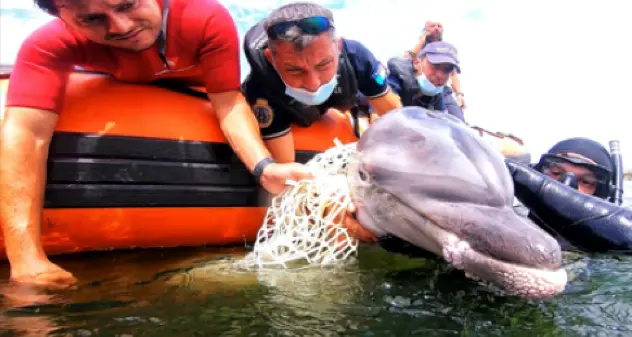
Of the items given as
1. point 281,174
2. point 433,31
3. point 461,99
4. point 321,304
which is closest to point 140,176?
point 281,174

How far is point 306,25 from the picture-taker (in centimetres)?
327

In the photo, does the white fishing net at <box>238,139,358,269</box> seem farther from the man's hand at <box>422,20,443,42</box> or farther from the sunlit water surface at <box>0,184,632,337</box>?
the man's hand at <box>422,20,443,42</box>

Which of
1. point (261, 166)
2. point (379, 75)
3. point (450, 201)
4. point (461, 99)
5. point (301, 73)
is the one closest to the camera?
point (450, 201)

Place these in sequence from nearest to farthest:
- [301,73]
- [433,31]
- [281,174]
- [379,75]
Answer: [281,174]
[301,73]
[379,75]
[433,31]

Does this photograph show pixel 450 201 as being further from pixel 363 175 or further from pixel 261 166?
pixel 261 166

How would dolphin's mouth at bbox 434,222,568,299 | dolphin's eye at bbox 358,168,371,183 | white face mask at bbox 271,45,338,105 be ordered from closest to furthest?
1. dolphin's mouth at bbox 434,222,568,299
2. dolphin's eye at bbox 358,168,371,183
3. white face mask at bbox 271,45,338,105

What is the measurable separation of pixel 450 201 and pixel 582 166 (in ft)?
7.15

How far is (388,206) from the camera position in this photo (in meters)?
2.47

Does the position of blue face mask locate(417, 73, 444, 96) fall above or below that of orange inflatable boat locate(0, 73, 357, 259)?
above

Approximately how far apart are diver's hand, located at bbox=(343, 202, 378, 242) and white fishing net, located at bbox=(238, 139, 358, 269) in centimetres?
3

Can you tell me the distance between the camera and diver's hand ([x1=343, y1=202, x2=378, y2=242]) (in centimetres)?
275

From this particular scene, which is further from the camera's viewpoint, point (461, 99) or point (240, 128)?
point (461, 99)

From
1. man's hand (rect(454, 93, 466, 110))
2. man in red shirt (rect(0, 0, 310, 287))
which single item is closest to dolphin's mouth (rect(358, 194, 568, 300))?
man in red shirt (rect(0, 0, 310, 287))

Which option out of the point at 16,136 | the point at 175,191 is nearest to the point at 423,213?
the point at 175,191
